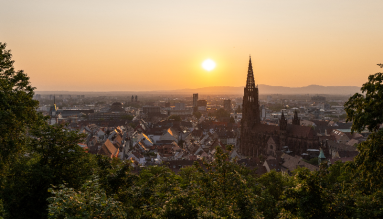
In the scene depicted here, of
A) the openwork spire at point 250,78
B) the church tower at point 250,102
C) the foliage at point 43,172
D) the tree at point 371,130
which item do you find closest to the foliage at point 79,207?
the foliage at point 43,172

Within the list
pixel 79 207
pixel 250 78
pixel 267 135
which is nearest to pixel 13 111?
pixel 79 207

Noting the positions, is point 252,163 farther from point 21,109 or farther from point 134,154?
point 21,109

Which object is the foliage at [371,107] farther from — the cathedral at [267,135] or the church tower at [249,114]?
the church tower at [249,114]

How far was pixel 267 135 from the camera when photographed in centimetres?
7681

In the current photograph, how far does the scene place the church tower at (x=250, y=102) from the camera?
260 feet

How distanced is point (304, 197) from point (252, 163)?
48054 mm

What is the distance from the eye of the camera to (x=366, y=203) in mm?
14594

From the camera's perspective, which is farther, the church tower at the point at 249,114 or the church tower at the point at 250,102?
the church tower at the point at 249,114

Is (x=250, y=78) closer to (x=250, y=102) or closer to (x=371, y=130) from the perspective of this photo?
(x=250, y=102)

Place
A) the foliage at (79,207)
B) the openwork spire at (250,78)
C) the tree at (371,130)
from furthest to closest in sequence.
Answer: the openwork spire at (250,78), the tree at (371,130), the foliage at (79,207)

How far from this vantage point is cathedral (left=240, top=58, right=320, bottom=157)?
7325 cm

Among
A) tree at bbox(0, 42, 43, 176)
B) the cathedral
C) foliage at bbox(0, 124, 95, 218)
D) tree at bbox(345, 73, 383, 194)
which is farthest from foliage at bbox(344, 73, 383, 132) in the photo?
the cathedral

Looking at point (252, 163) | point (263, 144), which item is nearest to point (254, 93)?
point (263, 144)

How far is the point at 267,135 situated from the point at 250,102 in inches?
368
